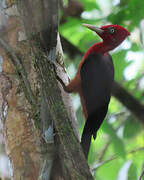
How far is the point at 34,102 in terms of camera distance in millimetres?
1933

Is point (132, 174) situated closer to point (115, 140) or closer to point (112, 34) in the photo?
point (115, 140)

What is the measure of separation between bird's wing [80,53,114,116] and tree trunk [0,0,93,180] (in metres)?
0.58

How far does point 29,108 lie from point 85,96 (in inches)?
29.3

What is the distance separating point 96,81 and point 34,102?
827 millimetres

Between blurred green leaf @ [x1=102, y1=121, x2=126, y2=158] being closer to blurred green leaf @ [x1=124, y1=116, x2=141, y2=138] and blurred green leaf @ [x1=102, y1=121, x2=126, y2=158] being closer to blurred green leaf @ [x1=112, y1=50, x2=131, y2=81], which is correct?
blurred green leaf @ [x1=124, y1=116, x2=141, y2=138]

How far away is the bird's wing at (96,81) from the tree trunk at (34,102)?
578mm

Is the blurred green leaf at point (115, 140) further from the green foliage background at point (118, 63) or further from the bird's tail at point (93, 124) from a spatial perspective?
the bird's tail at point (93, 124)

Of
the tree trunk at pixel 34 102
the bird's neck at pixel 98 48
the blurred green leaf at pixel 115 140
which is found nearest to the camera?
the tree trunk at pixel 34 102

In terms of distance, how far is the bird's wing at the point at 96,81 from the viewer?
2545mm

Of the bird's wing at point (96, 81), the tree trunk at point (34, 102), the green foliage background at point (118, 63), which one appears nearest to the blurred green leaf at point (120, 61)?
the green foliage background at point (118, 63)

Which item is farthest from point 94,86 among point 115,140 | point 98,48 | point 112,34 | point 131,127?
point 131,127

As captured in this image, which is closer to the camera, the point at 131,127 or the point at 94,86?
the point at 94,86

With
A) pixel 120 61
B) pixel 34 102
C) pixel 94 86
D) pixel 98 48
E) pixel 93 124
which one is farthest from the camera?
pixel 120 61

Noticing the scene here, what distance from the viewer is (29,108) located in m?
1.98
